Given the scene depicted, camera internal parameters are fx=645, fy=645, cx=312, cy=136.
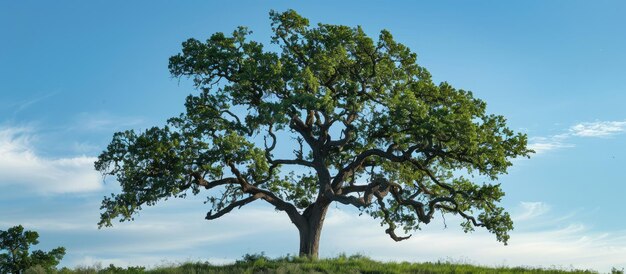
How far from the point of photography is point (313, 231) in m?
34.6

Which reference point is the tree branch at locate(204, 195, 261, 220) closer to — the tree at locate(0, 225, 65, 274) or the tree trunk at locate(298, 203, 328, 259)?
the tree trunk at locate(298, 203, 328, 259)

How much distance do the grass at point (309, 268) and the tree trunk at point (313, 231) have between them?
11.7ft

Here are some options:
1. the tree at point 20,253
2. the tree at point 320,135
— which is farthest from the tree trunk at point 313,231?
the tree at point 20,253

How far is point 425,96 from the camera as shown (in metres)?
34.9

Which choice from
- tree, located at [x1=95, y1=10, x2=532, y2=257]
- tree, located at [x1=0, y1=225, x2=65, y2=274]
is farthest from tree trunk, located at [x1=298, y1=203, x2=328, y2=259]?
tree, located at [x1=0, y1=225, x2=65, y2=274]

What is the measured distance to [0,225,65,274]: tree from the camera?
43844 mm

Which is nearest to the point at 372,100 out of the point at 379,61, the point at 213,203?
the point at 379,61

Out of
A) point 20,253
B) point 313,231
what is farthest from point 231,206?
point 20,253

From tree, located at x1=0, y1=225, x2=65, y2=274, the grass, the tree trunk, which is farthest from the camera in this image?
tree, located at x1=0, y1=225, x2=65, y2=274

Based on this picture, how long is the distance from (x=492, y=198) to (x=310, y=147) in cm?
1036

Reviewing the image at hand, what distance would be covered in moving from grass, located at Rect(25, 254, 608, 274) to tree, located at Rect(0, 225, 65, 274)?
15252 mm

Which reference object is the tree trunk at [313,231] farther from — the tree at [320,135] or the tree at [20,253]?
the tree at [20,253]

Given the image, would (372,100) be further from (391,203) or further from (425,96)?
(391,203)

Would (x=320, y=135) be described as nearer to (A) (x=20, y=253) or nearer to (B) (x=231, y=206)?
(B) (x=231, y=206)
